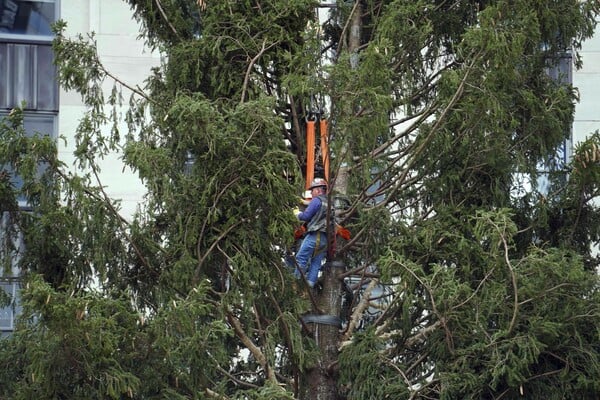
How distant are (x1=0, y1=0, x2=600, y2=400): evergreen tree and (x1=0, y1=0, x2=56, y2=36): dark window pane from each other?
7297mm

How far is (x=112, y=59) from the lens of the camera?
23.8 metres

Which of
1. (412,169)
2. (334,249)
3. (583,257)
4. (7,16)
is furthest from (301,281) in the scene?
(7,16)

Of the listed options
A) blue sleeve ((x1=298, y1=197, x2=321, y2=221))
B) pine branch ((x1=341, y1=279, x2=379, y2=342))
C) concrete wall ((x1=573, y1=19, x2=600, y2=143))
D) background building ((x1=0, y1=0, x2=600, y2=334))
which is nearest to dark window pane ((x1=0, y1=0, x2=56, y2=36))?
background building ((x1=0, y1=0, x2=600, y2=334))

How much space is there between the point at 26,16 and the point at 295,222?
10349 mm

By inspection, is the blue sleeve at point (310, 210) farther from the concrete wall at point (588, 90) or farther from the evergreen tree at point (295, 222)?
the concrete wall at point (588, 90)

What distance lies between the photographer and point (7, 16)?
952 inches

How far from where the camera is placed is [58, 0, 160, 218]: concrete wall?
2338 centimetres

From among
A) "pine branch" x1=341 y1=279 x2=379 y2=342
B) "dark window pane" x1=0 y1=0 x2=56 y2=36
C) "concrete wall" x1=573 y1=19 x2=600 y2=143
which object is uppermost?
"dark window pane" x1=0 y1=0 x2=56 y2=36

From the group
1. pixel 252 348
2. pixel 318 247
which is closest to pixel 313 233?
pixel 318 247

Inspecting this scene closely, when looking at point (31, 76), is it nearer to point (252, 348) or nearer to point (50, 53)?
point (50, 53)

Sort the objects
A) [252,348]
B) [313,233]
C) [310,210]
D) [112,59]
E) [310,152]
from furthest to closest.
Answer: [112,59] < [310,152] < [313,233] < [310,210] < [252,348]

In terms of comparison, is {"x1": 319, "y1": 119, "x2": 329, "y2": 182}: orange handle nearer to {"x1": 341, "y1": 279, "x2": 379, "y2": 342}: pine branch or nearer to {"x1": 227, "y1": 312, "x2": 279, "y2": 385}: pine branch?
{"x1": 341, "y1": 279, "x2": 379, "y2": 342}: pine branch

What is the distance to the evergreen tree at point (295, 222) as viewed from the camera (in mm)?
14508

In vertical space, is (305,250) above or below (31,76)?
below
